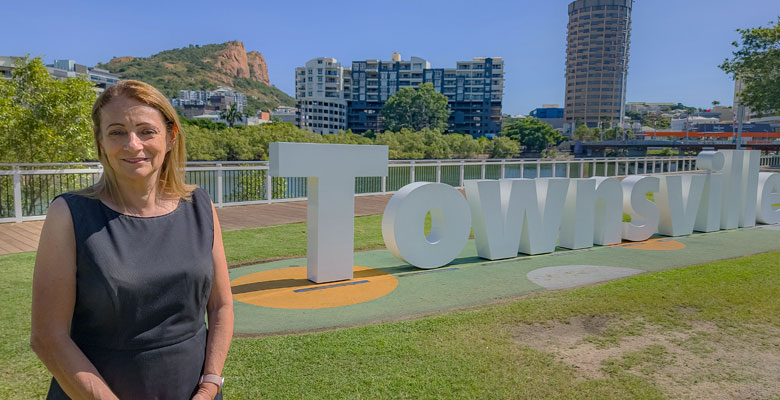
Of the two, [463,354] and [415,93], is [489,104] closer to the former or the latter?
[415,93]

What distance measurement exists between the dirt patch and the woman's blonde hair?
3.45m

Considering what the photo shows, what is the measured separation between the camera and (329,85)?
152 m

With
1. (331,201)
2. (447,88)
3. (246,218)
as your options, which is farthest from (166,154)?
(447,88)

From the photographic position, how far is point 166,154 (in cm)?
207

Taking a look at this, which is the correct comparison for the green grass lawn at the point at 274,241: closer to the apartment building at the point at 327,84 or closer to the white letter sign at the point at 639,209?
the white letter sign at the point at 639,209

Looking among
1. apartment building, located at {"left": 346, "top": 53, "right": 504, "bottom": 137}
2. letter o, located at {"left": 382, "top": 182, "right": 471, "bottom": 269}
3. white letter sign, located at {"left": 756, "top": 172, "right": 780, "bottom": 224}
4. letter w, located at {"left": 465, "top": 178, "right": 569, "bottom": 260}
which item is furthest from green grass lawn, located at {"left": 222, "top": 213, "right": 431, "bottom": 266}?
apartment building, located at {"left": 346, "top": 53, "right": 504, "bottom": 137}

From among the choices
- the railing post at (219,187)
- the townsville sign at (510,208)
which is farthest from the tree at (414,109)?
the townsville sign at (510,208)

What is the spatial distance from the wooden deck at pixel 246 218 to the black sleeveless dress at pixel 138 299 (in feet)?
27.1

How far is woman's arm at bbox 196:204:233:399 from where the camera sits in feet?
6.53

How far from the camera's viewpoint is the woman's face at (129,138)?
6.03 ft

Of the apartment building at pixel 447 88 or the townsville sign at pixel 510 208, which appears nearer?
the townsville sign at pixel 510 208

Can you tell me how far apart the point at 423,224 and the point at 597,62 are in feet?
610

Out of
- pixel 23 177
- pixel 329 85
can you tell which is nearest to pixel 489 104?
pixel 329 85

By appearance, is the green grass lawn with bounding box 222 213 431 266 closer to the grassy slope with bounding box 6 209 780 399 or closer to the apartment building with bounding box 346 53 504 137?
the grassy slope with bounding box 6 209 780 399
